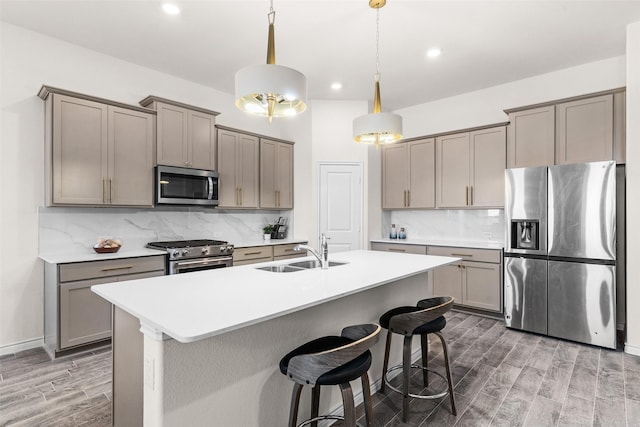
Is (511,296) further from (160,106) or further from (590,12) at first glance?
(160,106)

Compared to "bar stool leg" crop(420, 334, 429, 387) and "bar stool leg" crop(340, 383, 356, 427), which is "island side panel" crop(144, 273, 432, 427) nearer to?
"bar stool leg" crop(340, 383, 356, 427)

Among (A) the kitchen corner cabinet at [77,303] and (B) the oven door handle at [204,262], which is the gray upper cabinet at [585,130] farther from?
(A) the kitchen corner cabinet at [77,303]

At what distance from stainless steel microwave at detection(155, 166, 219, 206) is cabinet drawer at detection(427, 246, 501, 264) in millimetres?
3013

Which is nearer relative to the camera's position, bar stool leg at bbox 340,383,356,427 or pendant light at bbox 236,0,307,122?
bar stool leg at bbox 340,383,356,427

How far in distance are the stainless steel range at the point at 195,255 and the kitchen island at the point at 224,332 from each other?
60.4 inches

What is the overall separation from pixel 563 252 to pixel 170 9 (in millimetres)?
4414

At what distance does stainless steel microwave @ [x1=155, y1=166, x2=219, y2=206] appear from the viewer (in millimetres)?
3719

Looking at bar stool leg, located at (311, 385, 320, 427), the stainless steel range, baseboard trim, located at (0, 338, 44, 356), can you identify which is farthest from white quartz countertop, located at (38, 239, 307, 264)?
bar stool leg, located at (311, 385, 320, 427)

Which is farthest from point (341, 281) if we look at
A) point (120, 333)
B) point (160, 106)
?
point (160, 106)

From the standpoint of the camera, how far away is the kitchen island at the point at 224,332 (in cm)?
131

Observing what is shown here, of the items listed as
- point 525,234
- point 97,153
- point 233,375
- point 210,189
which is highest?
point 97,153

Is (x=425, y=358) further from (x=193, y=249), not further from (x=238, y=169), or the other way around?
(x=238, y=169)

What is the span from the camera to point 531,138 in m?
3.92

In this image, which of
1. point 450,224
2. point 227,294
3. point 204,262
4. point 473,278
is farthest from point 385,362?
point 450,224
